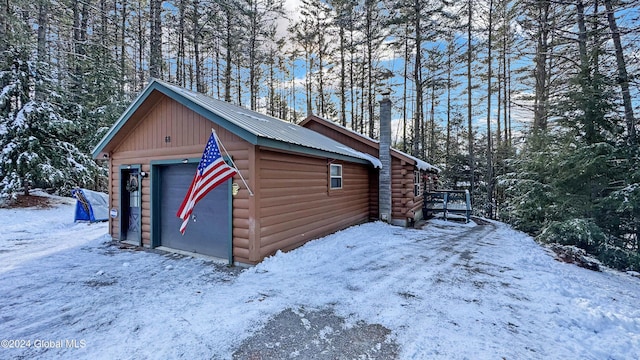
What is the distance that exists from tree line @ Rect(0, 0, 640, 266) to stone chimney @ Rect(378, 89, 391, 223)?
4.24 metres

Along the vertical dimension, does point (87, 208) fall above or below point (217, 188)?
below

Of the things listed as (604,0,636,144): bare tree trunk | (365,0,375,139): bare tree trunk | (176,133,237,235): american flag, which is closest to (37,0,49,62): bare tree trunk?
(176,133,237,235): american flag

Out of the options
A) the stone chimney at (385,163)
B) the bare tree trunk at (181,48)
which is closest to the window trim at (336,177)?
the stone chimney at (385,163)

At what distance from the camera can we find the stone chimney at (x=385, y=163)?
1031cm

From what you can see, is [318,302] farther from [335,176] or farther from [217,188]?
[335,176]

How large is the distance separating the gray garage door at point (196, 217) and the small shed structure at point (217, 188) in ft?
0.07

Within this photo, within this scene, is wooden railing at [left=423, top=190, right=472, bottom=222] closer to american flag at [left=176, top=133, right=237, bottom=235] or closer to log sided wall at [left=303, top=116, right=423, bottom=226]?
log sided wall at [left=303, top=116, right=423, bottom=226]

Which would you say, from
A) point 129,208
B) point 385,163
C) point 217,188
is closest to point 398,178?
point 385,163

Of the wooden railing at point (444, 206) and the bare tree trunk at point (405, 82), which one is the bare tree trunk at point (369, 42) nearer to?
the bare tree trunk at point (405, 82)

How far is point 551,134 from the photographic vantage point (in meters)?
8.09

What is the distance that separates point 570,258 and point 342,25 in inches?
611

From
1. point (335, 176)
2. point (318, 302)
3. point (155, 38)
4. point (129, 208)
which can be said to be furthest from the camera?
point (155, 38)

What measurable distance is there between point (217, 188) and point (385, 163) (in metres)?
6.57

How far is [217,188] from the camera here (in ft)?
18.9
